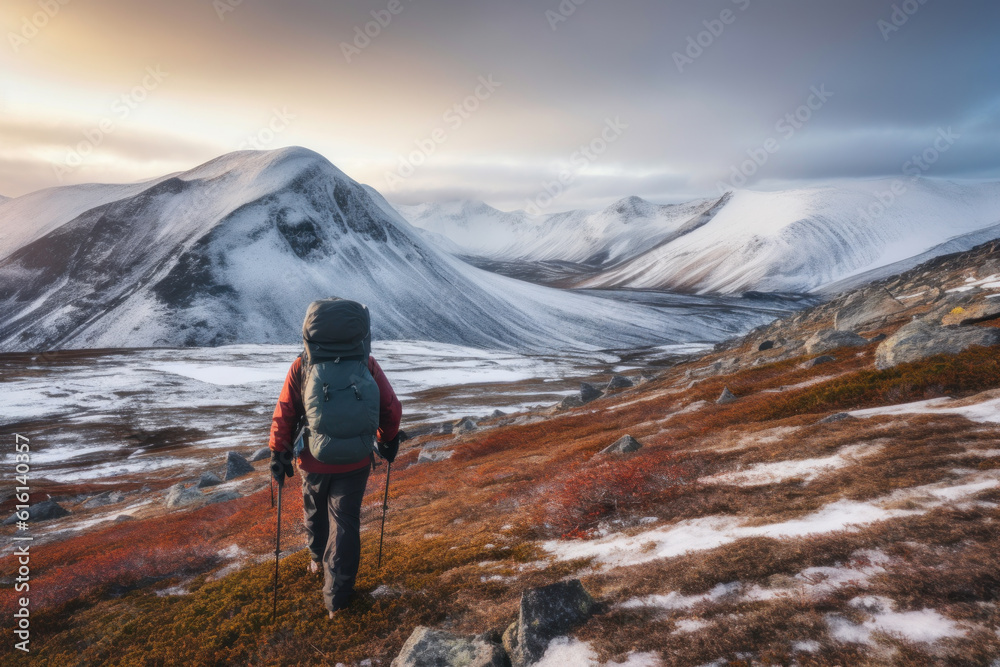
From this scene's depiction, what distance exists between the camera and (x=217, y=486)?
29.9m

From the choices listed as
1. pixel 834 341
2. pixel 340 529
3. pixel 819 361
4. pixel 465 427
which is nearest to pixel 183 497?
pixel 465 427

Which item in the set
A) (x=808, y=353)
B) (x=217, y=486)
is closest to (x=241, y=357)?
(x=217, y=486)

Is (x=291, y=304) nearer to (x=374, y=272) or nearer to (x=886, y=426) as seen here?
(x=374, y=272)

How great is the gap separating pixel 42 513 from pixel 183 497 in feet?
35.4

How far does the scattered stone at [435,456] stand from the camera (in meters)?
27.8

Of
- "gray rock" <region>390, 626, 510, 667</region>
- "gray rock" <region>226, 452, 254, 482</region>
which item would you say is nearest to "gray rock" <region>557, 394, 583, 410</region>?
"gray rock" <region>226, 452, 254, 482</region>

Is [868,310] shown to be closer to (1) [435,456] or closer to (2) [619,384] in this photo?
(2) [619,384]

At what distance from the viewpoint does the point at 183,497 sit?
24641mm

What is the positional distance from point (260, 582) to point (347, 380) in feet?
16.2

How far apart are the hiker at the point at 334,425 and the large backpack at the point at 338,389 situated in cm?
1

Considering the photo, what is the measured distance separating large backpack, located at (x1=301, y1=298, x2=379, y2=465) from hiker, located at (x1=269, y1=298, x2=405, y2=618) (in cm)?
1

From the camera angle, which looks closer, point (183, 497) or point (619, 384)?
point (183, 497)

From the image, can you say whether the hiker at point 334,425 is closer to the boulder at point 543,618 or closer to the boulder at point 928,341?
the boulder at point 543,618

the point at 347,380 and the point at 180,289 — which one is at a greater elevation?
the point at 180,289
